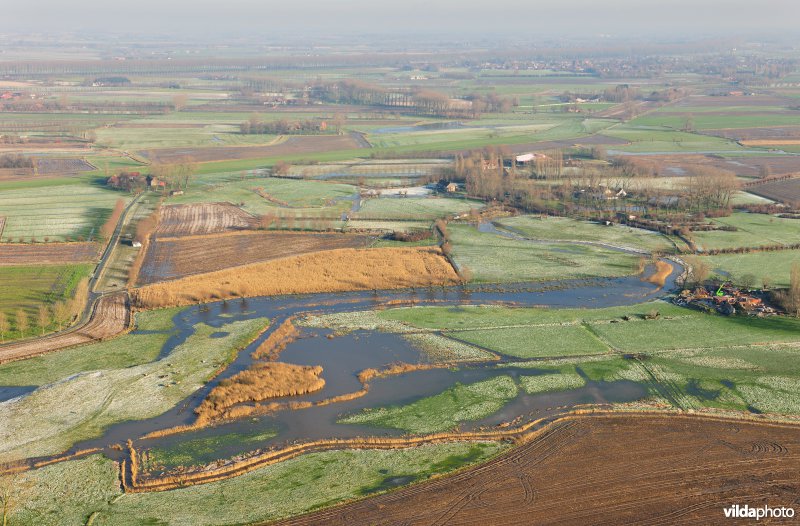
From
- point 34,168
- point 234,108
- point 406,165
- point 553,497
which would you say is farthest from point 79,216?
point 234,108

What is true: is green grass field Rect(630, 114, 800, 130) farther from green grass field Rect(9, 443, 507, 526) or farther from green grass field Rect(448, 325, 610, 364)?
green grass field Rect(9, 443, 507, 526)

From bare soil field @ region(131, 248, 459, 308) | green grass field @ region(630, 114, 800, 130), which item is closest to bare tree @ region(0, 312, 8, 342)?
bare soil field @ region(131, 248, 459, 308)

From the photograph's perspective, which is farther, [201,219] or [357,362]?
[201,219]

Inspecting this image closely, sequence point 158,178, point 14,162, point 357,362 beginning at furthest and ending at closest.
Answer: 1. point 14,162
2. point 158,178
3. point 357,362

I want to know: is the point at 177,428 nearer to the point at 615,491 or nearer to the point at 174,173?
the point at 615,491

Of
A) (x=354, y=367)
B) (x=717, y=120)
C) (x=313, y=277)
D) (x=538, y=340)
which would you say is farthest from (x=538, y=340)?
(x=717, y=120)

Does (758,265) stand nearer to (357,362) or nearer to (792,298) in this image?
(792,298)
